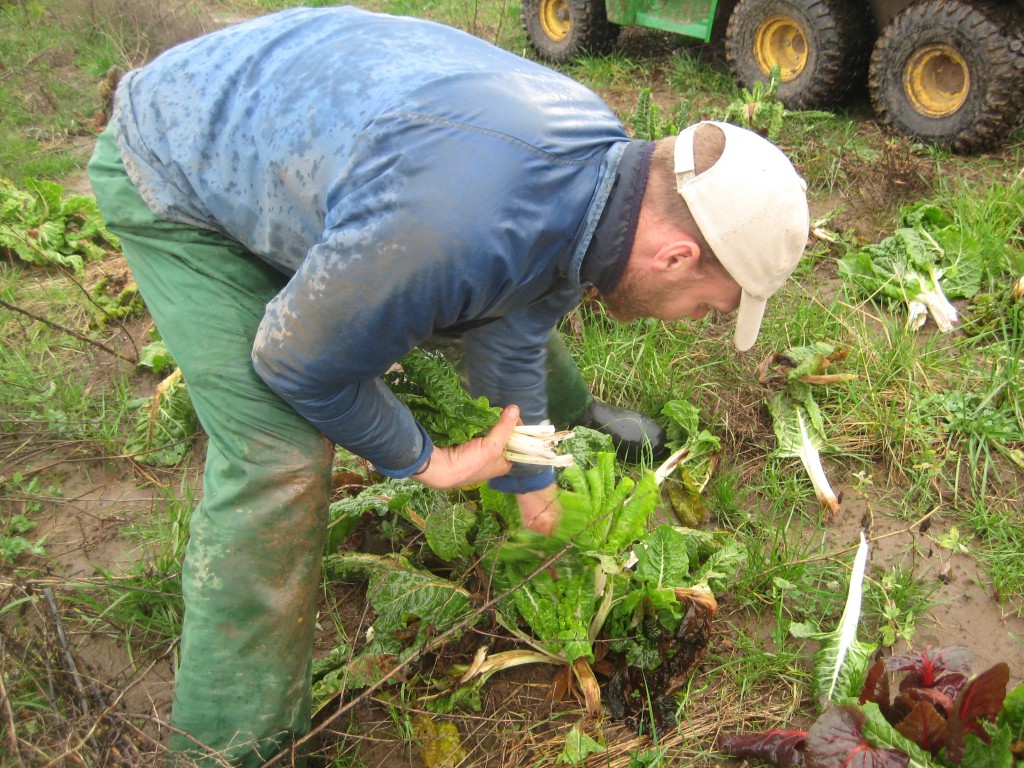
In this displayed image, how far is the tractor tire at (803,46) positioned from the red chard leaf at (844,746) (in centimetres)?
459

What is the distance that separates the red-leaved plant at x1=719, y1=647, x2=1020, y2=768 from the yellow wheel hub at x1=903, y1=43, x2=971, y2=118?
3935 millimetres

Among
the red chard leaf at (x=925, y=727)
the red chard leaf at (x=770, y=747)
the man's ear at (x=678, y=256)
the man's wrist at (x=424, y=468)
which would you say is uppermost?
the man's ear at (x=678, y=256)

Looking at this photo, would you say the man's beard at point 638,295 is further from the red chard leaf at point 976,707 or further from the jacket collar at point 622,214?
the red chard leaf at point 976,707

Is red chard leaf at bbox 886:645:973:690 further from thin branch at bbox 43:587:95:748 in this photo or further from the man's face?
thin branch at bbox 43:587:95:748

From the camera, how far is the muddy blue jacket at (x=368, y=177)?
1.76 meters

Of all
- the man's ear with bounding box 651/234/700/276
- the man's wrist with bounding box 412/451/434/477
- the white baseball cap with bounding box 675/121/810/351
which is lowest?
the man's wrist with bounding box 412/451/434/477

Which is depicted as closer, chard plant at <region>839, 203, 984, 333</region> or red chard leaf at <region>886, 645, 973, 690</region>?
red chard leaf at <region>886, 645, 973, 690</region>

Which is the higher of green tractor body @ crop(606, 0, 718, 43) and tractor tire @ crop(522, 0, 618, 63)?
green tractor body @ crop(606, 0, 718, 43)

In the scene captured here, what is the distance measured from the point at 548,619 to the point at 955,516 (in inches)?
67.8

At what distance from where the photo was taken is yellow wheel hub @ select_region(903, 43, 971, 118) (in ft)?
16.8

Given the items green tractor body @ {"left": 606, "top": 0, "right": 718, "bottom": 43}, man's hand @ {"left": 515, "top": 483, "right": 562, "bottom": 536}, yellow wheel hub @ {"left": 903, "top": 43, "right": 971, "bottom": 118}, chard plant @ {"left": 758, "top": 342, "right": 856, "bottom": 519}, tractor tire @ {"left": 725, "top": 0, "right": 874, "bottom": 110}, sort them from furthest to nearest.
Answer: green tractor body @ {"left": 606, "top": 0, "right": 718, "bottom": 43}
tractor tire @ {"left": 725, "top": 0, "right": 874, "bottom": 110}
yellow wheel hub @ {"left": 903, "top": 43, "right": 971, "bottom": 118}
chard plant @ {"left": 758, "top": 342, "right": 856, "bottom": 519}
man's hand @ {"left": 515, "top": 483, "right": 562, "bottom": 536}

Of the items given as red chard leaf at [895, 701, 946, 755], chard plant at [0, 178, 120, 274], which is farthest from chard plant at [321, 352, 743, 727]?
chard plant at [0, 178, 120, 274]

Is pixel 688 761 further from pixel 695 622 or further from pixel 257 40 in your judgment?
pixel 257 40

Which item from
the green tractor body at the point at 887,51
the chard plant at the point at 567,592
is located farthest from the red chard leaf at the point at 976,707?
the green tractor body at the point at 887,51
